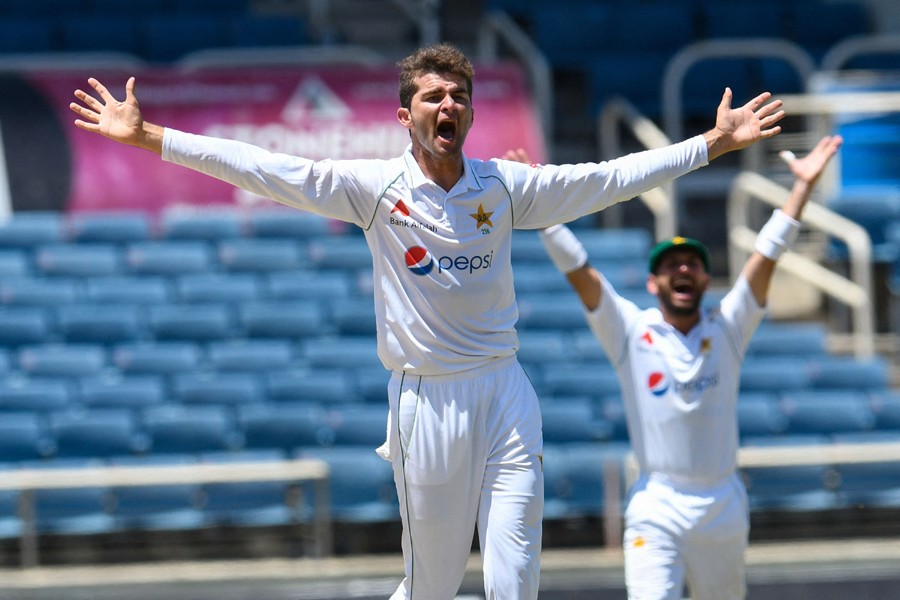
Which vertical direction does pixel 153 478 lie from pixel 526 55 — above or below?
below

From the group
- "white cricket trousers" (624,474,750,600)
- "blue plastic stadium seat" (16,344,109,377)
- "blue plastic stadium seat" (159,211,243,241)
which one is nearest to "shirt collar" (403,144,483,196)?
"white cricket trousers" (624,474,750,600)

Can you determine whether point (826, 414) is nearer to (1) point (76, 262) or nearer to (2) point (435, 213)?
(1) point (76, 262)

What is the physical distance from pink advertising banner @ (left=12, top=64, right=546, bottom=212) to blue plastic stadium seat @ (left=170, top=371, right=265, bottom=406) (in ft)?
6.66

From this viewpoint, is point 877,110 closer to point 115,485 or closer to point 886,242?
point 886,242

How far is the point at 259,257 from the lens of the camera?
10.4 meters

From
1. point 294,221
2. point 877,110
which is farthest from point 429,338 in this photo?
point 877,110

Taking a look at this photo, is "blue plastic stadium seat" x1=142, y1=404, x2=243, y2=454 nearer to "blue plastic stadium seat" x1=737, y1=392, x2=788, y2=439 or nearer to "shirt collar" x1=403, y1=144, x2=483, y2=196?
"blue plastic stadium seat" x1=737, y1=392, x2=788, y2=439

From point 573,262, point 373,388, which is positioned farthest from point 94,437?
point 573,262

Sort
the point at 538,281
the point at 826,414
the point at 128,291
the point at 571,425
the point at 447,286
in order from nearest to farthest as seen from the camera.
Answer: the point at 447,286 < the point at 571,425 < the point at 826,414 < the point at 128,291 < the point at 538,281

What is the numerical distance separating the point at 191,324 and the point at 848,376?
180 inches

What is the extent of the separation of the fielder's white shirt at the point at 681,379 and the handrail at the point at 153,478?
11.3ft

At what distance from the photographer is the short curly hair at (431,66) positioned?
4.16 metres

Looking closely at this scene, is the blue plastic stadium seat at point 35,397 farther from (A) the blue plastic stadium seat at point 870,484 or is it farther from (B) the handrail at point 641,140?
(A) the blue plastic stadium seat at point 870,484

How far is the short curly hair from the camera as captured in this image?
416cm
